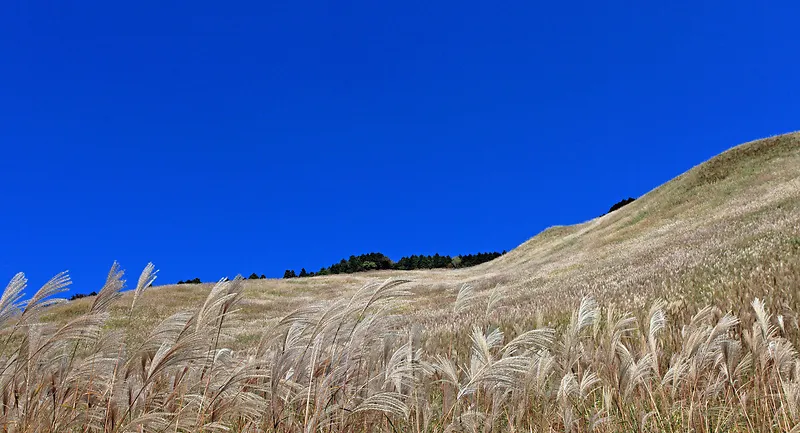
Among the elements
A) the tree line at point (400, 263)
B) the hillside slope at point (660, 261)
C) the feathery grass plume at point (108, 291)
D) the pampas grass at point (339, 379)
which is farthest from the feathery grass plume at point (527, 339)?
the tree line at point (400, 263)

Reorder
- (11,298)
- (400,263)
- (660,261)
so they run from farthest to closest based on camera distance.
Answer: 1. (400,263)
2. (660,261)
3. (11,298)

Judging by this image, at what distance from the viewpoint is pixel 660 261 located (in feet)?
46.8

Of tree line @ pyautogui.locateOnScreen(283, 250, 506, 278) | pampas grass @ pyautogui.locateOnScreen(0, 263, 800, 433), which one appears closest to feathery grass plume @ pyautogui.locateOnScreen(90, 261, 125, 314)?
pampas grass @ pyautogui.locateOnScreen(0, 263, 800, 433)

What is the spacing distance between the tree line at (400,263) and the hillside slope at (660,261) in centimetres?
2778

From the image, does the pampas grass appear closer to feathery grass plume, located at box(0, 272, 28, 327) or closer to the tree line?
feathery grass plume, located at box(0, 272, 28, 327)

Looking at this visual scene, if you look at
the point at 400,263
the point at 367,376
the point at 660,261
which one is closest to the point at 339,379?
the point at 367,376

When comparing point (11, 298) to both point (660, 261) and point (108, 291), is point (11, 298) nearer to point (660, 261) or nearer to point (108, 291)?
point (108, 291)

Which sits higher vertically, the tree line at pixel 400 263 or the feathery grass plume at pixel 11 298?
the tree line at pixel 400 263

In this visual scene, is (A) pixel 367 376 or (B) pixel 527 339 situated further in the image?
(A) pixel 367 376

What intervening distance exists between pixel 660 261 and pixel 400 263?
75.7 meters

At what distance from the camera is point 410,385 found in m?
3.06

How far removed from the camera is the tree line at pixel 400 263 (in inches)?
3310

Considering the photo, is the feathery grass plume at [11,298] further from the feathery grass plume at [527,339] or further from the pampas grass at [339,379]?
the feathery grass plume at [527,339]

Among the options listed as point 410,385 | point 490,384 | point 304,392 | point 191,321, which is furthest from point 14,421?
point 490,384
